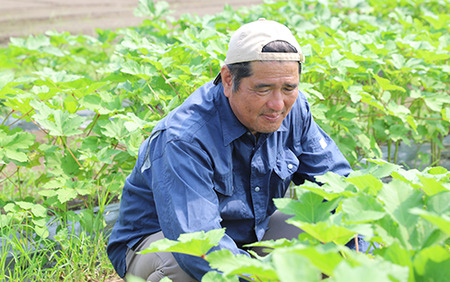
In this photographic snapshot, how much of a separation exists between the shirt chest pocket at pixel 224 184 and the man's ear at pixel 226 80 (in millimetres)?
298

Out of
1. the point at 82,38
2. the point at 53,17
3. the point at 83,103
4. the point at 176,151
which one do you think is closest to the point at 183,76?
the point at 83,103

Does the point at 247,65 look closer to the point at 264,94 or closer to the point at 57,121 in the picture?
the point at 264,94

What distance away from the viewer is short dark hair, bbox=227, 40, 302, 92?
195 centimetres

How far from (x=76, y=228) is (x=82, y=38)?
200 cm

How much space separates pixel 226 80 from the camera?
208 cm

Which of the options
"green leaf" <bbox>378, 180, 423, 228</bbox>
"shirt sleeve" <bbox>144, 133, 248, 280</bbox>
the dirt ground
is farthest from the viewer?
the dirt ground

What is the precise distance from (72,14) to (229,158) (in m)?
9.12

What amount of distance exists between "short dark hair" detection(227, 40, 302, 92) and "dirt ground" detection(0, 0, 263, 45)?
7.46 metres

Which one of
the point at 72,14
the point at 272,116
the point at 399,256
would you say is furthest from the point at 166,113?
the point at 72,14

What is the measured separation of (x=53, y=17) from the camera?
33.3 feet

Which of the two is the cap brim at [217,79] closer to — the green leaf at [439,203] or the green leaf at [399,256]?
the green leaf at [439,203]

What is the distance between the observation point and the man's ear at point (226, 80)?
204 cm

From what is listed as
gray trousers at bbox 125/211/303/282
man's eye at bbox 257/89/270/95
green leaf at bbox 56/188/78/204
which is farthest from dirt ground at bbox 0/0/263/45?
man's eye at bbox 257/89/270/95

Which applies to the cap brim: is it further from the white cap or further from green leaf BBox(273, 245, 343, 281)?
green leaf BBox(273, 245, 343, 281)
